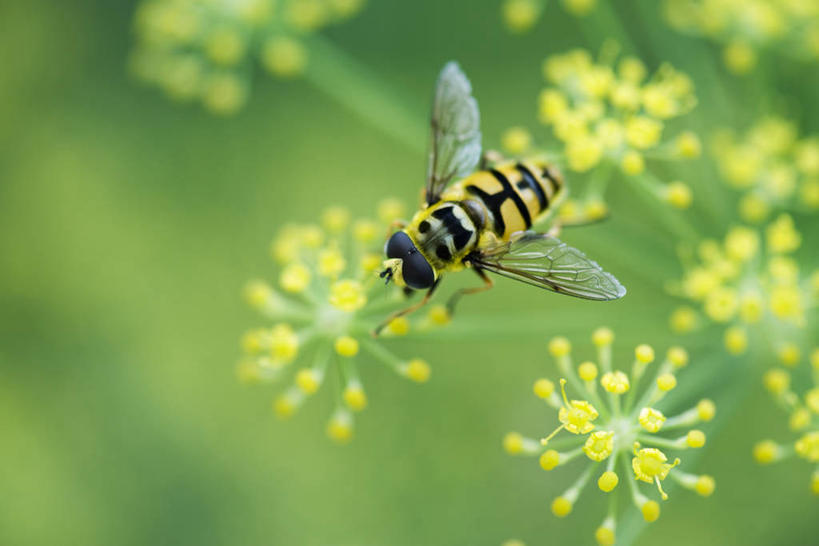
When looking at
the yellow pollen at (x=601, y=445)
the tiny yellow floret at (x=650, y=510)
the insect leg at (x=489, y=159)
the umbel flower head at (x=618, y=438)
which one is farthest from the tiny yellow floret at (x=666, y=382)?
the insect leg at (x=489, y=159)

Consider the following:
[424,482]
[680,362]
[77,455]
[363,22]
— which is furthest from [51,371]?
[680,362]

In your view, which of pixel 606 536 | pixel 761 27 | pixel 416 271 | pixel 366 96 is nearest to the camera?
pixel 606 536

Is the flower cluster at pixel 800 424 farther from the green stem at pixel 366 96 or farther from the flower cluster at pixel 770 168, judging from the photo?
the green stem at pixel 366 96

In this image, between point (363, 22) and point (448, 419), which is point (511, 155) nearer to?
point (448, 419)

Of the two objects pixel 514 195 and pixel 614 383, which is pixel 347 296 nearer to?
pixel 514 195

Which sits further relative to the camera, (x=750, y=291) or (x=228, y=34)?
(x=228, y=34)

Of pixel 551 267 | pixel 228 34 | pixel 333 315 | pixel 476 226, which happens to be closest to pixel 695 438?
pixel 551 267
